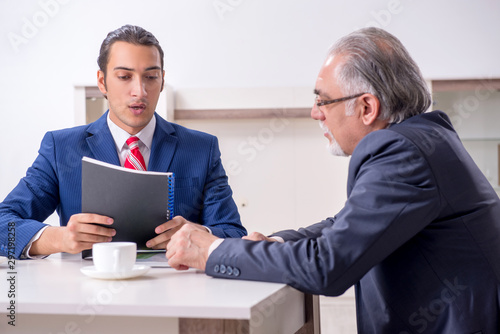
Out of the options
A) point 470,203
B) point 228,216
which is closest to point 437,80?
point 228,216

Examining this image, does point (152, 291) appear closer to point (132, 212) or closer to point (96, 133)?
point (132, 212)

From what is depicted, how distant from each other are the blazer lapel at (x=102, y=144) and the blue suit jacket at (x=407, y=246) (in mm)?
964

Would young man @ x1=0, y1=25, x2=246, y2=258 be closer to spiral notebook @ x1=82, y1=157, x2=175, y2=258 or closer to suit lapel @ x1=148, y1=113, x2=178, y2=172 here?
suit lapel @ x1=148, y1=113, x2=178, y2=172

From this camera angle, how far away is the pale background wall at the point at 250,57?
14.3 feet

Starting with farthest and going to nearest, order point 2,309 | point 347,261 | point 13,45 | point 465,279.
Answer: point 13,45, point 465,279, point 347,261, point 2,309

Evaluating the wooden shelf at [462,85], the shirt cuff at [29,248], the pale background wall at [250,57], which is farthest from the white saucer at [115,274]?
the wooden shelf at [462,85]

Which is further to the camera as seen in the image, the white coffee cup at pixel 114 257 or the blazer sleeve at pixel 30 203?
the blazer sleeve at pixel 30 203

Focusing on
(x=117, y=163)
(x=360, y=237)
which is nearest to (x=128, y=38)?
(x=117, y=163)

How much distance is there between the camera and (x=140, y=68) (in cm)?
224

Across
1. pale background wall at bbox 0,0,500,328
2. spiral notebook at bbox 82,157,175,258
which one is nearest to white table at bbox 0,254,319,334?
spiral notebook at bbox 82,157,175,258

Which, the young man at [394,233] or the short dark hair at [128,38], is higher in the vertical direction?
the short dark hair at [128,38]

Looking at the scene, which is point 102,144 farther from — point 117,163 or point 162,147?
point 162,147

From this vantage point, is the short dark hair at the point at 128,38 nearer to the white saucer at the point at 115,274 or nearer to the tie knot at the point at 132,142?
the tie knot at the point at 132,142

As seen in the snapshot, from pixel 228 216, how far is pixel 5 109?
3159 millimetres
